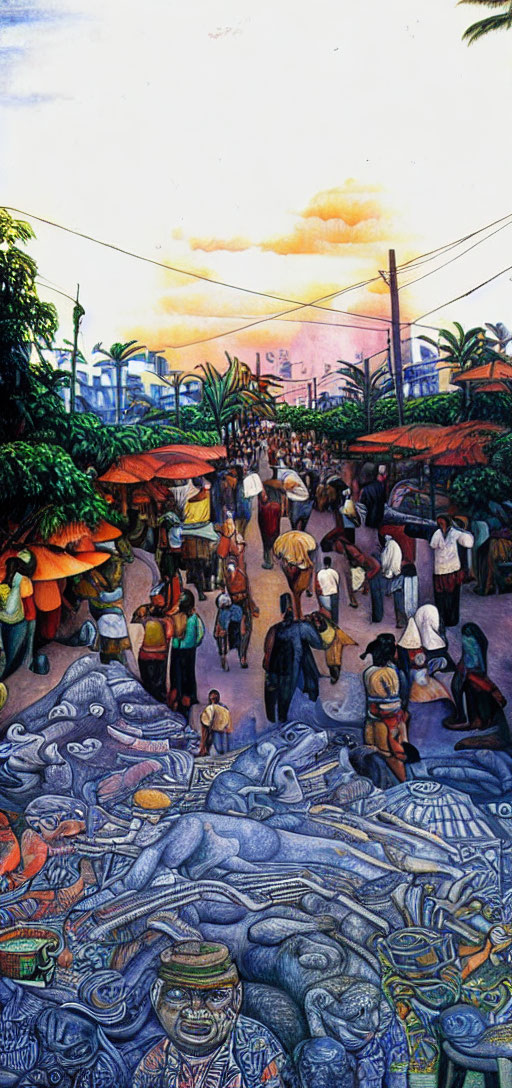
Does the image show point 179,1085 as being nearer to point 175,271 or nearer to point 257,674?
point 257,674

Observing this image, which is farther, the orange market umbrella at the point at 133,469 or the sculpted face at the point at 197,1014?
the orange market umbrella at the point at 133,469

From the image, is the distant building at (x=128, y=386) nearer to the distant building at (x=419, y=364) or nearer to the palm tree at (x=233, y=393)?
the palm tree at (x=233, y=393)

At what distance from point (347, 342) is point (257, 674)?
3.54 metres

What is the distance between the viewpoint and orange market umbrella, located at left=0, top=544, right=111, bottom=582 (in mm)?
10141

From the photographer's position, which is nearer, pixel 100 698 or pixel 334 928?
pixel 334 928

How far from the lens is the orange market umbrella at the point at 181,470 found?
1029cm

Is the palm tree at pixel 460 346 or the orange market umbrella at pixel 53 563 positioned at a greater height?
the palm tree at pixel 460 346

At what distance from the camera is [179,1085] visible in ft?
29.6

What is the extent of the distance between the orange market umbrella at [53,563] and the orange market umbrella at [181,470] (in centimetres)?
110

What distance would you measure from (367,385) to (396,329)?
0.64m

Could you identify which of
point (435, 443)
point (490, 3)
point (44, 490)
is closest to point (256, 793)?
point (44, 490)

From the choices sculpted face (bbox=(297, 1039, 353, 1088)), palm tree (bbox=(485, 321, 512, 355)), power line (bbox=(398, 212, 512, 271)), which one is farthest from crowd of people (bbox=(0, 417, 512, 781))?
sculpted face (bbox=(297, 1039, 353, 1088))

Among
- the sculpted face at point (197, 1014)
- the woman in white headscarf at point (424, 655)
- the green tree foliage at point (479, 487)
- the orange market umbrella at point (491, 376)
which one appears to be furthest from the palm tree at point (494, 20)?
the sculpted face at point (197, 1014)

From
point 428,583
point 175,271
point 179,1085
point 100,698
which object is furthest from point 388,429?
point 179,1085
